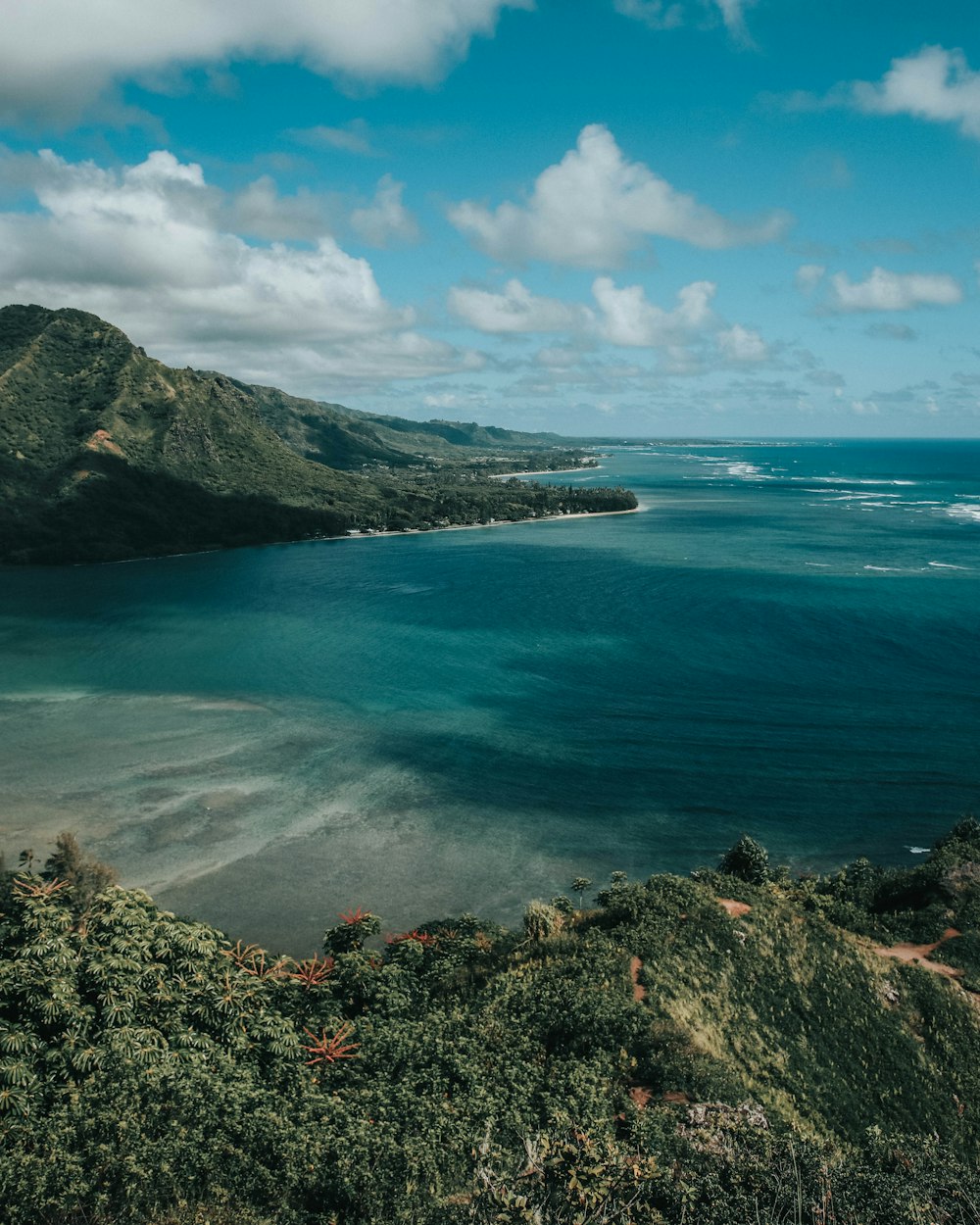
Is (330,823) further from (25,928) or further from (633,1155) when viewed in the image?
(633,1155)

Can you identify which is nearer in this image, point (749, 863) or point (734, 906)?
point (734, 906)

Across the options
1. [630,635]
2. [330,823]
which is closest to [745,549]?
[630,635]

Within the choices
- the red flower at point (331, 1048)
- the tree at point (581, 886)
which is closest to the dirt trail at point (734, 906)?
the tree at point (581, 886)

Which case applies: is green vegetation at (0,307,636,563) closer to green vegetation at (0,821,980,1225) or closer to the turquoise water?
the turquoise water

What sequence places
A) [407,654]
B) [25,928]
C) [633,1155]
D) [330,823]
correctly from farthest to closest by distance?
1. [407,654]
2. [330,823]
3. [25,928]
4. [633,1155]

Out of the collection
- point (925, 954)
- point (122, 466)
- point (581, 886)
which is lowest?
point (581, 886)

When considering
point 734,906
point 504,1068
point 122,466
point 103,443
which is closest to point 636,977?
point 504,1068

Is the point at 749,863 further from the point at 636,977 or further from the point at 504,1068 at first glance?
the point at 504,1068
